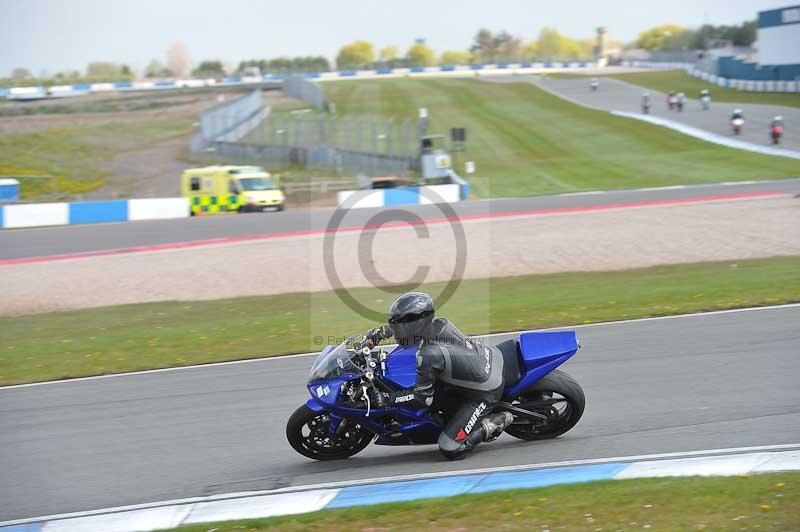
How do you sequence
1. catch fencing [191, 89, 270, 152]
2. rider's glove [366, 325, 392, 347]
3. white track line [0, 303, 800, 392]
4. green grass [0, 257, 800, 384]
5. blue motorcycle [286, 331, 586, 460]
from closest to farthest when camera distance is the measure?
blue motorcycle [286, 331, 586, 460]
rider's glove [366, 325, 392, 347]
white track line [0, 303, 800, 392]
green grass [0, 257, 800, 384]
catch fencing [191, 89, 270, 152]

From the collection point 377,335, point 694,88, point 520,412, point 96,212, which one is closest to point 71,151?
point 96,212

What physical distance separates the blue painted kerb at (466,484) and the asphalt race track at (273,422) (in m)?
0.33

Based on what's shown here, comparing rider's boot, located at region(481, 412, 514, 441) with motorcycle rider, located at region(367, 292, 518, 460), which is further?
rider's boot, located at region(481, 412, 514, 441)

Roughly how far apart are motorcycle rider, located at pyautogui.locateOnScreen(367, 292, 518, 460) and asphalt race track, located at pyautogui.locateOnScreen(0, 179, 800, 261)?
18247mm

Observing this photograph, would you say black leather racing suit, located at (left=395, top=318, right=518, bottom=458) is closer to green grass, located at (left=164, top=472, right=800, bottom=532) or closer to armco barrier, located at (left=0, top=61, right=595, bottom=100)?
green grass, located at (left=164, top=472, right=800, bottom=532)

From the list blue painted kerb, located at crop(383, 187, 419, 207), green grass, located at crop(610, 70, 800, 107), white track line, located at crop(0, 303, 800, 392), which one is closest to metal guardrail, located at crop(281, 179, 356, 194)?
blue painted kerb, located at crop(383, 187, 419, 207)

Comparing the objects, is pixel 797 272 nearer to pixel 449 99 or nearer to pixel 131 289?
pixel 131 289

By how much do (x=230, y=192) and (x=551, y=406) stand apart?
2671cm

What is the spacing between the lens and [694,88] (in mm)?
80312

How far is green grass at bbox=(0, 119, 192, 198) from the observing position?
42.7 m

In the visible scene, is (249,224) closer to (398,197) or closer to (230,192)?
(230,192)

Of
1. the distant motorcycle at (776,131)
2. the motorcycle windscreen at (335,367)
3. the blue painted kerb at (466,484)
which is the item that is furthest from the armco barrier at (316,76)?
the blue painted kerb at (466,484)

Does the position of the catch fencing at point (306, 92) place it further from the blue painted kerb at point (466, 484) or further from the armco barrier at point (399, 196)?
the blue painted kerb at point (466, 484)

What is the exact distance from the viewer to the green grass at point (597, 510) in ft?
19.6
